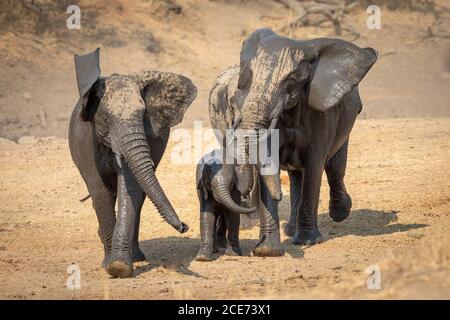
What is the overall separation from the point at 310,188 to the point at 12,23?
41.0ft

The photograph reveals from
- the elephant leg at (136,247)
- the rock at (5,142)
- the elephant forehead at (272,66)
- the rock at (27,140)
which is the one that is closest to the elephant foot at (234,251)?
the elephant leg at (136,247)

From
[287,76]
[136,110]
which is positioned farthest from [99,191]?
[287,76]

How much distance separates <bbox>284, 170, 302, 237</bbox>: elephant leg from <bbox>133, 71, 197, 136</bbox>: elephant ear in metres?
2.01

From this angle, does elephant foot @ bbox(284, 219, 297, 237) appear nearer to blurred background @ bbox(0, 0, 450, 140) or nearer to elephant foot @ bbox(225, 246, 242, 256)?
elephant foot @ bbox(225, 246, 242, 256)

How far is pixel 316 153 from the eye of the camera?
1016 cm

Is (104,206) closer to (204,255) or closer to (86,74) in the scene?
(204,255)

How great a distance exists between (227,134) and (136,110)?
1114 mm

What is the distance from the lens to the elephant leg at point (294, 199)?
37.0ft

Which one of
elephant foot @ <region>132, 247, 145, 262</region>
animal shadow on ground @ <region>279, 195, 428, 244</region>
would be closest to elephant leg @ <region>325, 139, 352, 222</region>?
animal shadow on ground @ <region>279, 195, 428, 244</region>

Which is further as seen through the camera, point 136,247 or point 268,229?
point 136,247

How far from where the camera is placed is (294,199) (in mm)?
11398

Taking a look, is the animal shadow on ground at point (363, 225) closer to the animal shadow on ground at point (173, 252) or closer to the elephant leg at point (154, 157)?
the animal shadow on ground at point (173, 252)

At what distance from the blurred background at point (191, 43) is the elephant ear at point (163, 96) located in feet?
27.4

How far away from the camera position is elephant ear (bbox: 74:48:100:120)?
29.6 ft
